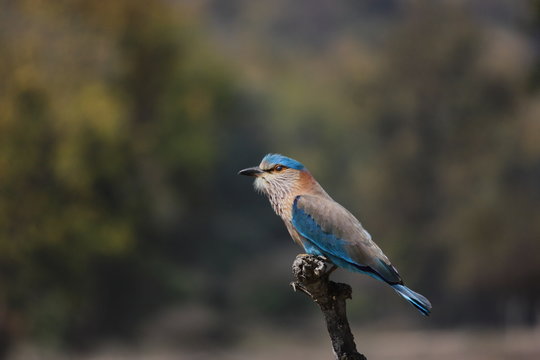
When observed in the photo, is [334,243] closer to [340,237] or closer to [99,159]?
[340,237]

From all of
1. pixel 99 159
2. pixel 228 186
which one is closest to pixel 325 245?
pixel 99 159

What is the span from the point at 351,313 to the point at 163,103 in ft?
34.7

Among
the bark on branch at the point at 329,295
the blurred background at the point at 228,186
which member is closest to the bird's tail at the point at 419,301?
the bark on branch at the point at 329,295

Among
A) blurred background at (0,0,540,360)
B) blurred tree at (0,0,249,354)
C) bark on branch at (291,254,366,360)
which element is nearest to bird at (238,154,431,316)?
bark on branch at (291,254,366,360)

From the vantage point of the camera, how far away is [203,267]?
3491 centimetres

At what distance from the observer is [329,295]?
673cm

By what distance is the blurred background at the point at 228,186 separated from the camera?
26188 mm

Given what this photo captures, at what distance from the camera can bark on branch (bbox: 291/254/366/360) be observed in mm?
6659

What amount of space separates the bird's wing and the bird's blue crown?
30 cm

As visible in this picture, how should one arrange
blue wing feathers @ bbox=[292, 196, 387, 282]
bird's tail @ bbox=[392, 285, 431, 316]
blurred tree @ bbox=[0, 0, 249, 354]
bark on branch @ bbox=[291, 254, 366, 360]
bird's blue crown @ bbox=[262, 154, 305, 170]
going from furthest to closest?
1. blurred tree @ bbox=[0, 0, 249, 354]
2. bird's blue crown @ bbox=[262, 154, 305, 170]
3. blue wing feathers @ bbox=[292, 196, 387, 282]
4. bark on branch @ bbox=[291, 254, 366, 360]
5. bird's tail @ bbox=[392, 285, 431, 316]

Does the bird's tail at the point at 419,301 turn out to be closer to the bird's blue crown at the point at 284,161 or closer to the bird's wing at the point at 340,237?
the bird's wing at the point at 340,237

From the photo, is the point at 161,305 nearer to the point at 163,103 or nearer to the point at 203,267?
→ the point at 203,267

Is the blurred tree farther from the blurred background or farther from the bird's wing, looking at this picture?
the bird's wing

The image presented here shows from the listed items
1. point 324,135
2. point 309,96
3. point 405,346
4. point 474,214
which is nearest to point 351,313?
point 405,346
